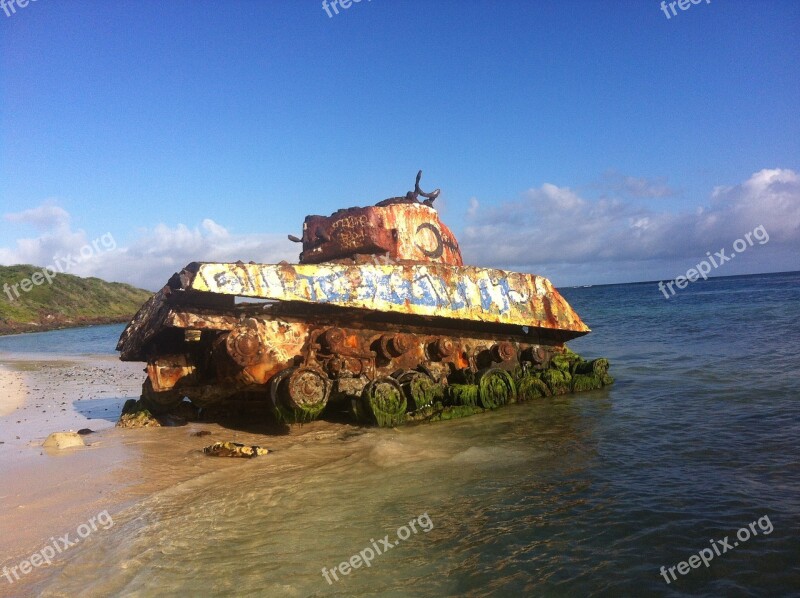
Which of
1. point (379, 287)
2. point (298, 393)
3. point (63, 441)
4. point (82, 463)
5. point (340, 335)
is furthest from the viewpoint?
point (340, 335)

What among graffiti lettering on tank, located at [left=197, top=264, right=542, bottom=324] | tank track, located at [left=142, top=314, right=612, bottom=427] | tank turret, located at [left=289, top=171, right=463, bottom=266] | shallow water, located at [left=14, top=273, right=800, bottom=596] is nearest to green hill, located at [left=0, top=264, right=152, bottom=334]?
tank turret, located at [left=289, top=171, right=463, bottom=266]

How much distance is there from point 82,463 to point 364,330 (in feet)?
12.1

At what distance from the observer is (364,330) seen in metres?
7.74

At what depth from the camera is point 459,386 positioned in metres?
8.18

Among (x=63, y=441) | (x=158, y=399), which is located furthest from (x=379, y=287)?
(x=63, y=441)

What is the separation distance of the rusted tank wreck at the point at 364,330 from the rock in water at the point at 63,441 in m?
1.05

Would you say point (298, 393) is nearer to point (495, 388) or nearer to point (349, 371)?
point (349, 371)

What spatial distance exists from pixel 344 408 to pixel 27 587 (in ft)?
15.5

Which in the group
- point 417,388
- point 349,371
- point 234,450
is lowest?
point 234,450

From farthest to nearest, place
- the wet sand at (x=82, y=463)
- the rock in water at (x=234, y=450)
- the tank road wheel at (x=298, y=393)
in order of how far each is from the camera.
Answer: the tank road wheel at (x=298, y=393) → the rock in water at (x=234, y=450) → the wet sand at (x=82, y=463)

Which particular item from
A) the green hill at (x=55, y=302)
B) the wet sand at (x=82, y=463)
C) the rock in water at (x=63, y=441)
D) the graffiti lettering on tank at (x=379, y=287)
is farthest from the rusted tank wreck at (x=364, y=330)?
the green hill at (x=55, y=302)

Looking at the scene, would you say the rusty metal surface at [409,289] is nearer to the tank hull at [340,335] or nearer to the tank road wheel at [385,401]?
the tank hull at [340,335]

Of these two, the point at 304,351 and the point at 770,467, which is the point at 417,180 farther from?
the point at 770,467

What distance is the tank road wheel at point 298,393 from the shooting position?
21.6ft
